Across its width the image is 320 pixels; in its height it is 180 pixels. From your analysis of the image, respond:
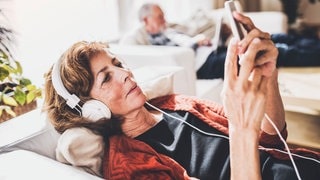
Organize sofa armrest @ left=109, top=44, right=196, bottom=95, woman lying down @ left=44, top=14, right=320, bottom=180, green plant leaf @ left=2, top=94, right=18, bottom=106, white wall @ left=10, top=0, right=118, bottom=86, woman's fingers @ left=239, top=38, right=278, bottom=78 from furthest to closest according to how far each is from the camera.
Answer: white wall @ left=10, top=0, right=118, bottom=86 < sofa armrest @ left=109, top=44, right=196, bottom=95 < green plant leaf @ left=2, top=94, right=18, bottom=106 < woman lying down @ left=44, top=14, right=320, bottom=180 < woman's fingers @ left=239, top=38, right=278, bottom=78

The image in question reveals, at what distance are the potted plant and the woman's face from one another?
34 cm

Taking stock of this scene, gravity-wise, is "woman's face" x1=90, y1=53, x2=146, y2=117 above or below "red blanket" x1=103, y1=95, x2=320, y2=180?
above

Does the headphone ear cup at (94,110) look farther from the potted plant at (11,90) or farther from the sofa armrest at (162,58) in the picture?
the sofa armrest at (162,58)

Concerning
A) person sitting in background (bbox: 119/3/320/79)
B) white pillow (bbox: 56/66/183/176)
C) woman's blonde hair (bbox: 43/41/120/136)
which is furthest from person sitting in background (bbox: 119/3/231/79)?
white pillow (bbox: 56/66/183/176)

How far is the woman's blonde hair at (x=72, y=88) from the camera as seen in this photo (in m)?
1.06

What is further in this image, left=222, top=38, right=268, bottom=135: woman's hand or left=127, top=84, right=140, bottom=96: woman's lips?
left=127, top=84, right=140, bottom=96: woman's lips

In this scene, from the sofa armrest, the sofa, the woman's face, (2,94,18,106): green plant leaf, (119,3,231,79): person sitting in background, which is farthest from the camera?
(119,3,231,79): person sitting in background

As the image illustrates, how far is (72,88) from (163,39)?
1663 mm

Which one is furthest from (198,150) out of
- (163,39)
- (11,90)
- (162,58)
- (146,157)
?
(163,39)

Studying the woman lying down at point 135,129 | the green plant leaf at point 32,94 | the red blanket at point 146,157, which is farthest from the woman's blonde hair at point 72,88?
the green plant leaf at point 32,94

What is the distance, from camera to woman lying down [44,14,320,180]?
3.27 feet

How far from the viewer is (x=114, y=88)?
1.11 metres

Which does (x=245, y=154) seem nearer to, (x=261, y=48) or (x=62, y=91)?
(x=261, y=48)

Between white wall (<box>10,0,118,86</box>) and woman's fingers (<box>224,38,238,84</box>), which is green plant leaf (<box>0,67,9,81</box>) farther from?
woman's fingers (<box>224,38,238,84</box>)
